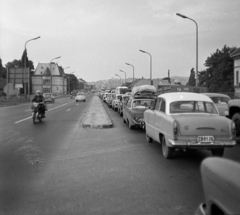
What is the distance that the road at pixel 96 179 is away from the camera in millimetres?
4457

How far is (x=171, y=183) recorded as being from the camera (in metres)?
5.62

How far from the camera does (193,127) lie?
705 cm

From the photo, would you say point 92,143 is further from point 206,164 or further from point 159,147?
point 206,164

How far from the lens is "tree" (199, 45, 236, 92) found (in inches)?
2486

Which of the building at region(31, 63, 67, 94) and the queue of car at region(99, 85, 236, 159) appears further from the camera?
the building at region(31, 63, 67, 94)

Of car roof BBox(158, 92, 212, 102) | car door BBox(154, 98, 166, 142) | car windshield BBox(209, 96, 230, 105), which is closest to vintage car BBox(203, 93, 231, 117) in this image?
car windshield BBox(209, 96, 230, 105)

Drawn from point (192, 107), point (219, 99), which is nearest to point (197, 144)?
point (192, 107)

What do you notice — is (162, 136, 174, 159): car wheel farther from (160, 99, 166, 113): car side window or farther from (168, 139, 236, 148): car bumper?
(160, 99, 166, 113): car side window

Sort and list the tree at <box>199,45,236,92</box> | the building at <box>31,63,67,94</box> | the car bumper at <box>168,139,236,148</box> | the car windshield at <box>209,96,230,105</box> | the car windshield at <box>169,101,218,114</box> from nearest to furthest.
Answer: the car bumper at <box>168,139,236,148</box>
the car windshield at <box>169,101,218,114</box>
the car windshield at <box>209,96,230,105</box>
the tree at <box>199,45,236,92</box>
the building at <box>31,63,67,94</box>

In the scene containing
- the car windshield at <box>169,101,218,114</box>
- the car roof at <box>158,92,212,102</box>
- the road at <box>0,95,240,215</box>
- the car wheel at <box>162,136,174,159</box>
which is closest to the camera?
the road at <box>0,95,240,215</box>

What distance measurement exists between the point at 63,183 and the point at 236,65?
41.9 meters

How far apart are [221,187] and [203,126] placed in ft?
15.8

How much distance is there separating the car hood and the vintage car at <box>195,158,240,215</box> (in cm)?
432

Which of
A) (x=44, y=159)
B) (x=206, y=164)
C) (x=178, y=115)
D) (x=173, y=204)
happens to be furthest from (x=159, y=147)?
(x=206, y=164)
